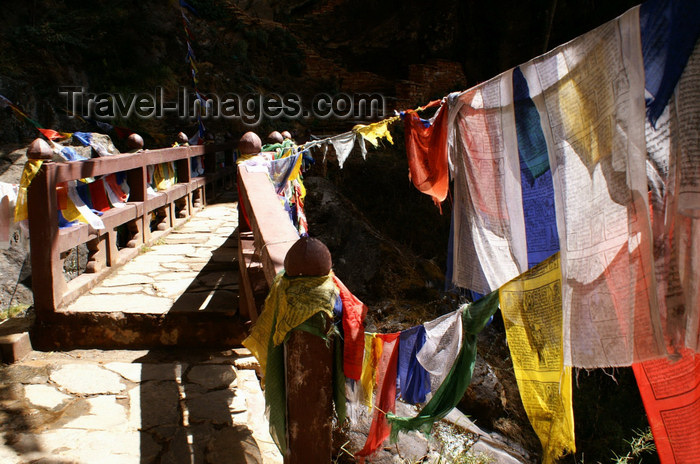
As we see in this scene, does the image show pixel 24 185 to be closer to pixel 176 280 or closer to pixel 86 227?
pixel 86 227

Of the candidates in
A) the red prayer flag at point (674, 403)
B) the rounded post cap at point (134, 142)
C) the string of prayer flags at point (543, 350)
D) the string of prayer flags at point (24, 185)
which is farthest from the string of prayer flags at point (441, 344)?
the rounded post cap at point (134, 142)

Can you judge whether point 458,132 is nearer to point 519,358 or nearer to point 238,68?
point 519,358

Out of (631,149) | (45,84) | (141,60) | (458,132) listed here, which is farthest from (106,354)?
(141,60)

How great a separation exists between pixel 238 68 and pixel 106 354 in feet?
53.3

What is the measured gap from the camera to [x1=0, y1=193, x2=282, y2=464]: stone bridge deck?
2.59 metres

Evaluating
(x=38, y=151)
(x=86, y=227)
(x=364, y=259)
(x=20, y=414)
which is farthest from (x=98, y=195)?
(x=364, y=259)

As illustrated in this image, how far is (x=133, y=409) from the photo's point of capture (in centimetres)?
295

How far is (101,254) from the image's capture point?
15.0 feet

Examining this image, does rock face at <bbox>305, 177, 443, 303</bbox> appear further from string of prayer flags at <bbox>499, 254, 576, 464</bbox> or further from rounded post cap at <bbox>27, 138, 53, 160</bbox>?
string of prayer flags at <bbox>499, 254, 576, 464</bbox>

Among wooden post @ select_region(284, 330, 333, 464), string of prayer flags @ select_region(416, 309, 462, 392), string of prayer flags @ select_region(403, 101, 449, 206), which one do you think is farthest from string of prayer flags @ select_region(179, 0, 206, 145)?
wooden post @ select_region(284, 330, 333, 464)

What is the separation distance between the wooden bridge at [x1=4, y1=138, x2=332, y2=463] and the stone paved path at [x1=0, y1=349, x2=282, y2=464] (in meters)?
0.17

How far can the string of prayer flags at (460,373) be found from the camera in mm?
1950

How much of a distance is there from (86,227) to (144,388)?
173 centimetres

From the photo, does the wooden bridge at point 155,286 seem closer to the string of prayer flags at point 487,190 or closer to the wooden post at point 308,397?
the wooden post at point 308,397
